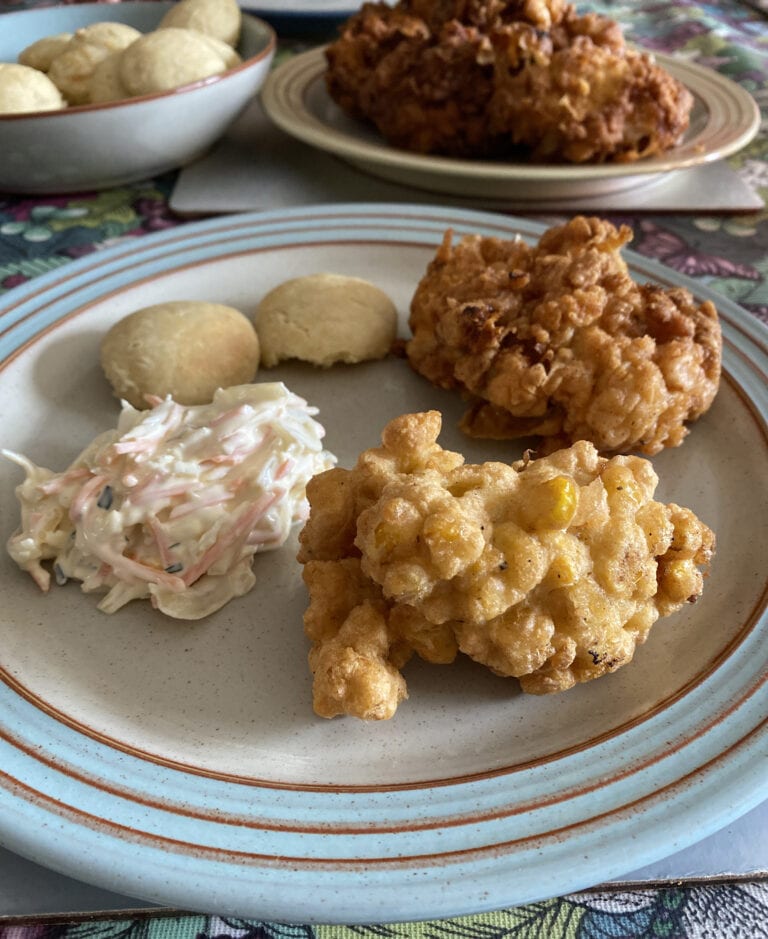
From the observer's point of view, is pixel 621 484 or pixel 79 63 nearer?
pixel 621 484

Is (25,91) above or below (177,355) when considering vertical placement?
above

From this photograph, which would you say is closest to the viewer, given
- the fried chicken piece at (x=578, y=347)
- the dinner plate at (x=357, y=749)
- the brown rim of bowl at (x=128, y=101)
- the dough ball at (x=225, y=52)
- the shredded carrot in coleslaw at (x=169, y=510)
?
the dinner plate at (x=357, y=749)

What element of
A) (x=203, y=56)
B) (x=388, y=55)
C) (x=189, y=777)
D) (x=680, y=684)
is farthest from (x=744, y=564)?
(x=203, y=56)

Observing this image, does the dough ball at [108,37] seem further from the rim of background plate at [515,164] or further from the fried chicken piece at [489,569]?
the fried chicken piece at [489,569]

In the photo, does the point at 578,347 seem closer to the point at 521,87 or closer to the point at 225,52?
the point at 521,87

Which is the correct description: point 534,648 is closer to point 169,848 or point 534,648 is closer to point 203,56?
point 169,848

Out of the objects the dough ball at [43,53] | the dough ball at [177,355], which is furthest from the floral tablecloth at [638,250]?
the dough ball at [177,355]

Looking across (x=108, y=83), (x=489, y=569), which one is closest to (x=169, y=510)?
(x=489, y=569)
